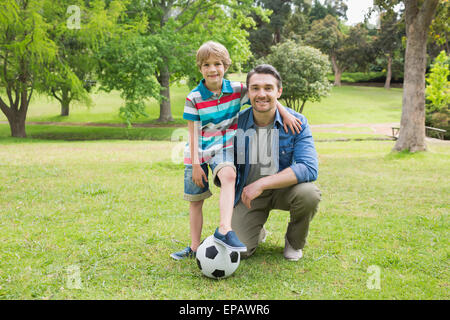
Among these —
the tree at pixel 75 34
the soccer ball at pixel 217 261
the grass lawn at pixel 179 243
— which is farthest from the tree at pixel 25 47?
the soccer ball at pixel 217 261

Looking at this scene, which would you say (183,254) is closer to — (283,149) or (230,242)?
(230,242)

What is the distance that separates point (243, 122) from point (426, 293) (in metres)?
2.08

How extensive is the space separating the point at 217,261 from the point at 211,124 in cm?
121

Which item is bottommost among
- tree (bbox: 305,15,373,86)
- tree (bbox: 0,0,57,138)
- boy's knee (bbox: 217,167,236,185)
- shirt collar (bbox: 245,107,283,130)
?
boy's knee (bbox: 217,167,236,185)

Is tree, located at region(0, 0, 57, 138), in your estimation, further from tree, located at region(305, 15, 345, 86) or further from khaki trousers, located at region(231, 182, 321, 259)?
tree, located at region(305, 15, 345, 86)

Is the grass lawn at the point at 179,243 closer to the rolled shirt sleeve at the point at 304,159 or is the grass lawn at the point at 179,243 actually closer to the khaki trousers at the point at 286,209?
the khaki trousers at the point at 286,209

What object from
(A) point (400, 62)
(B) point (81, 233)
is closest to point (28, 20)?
(B) point (81, 233)

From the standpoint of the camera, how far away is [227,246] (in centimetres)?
295

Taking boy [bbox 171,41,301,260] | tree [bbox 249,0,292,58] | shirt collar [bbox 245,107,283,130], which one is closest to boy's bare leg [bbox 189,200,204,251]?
boy [bbox 171,41,301,260]

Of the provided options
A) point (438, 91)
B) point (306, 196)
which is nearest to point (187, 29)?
point (438, 91)

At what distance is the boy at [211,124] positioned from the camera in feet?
10.8

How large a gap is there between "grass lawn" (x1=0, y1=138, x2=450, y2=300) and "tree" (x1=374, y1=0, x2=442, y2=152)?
11.2 ft

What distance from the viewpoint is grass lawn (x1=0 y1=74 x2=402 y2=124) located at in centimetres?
2925

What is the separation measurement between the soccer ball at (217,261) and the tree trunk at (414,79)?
9.19 m
